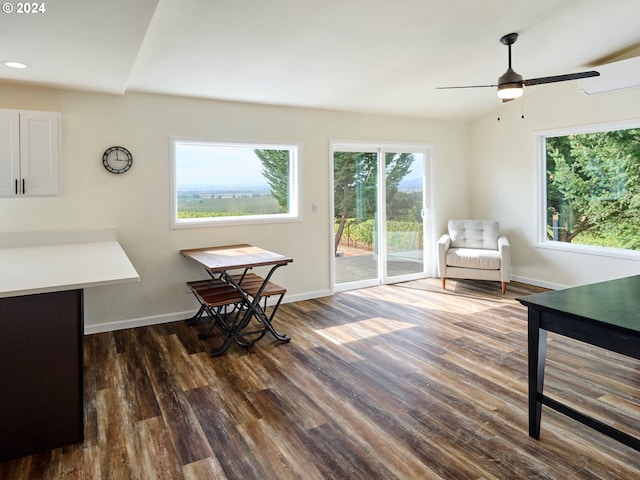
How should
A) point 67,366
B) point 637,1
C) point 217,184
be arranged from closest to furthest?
1. point 67,366
2. point 637,1
3. point 217,184

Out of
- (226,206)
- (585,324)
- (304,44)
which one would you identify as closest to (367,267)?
(226,206)

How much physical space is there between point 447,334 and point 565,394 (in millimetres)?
1240

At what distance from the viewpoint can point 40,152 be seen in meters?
3.40

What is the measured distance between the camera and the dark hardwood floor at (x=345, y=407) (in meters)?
2.07

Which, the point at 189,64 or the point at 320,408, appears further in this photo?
the point at 189,64

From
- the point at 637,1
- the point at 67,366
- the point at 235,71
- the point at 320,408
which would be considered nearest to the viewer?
the point at 67,366

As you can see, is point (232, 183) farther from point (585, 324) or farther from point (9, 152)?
point (585, 324)

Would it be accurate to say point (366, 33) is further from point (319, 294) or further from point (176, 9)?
point (319, 294)

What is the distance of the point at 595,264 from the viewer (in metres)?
5.04

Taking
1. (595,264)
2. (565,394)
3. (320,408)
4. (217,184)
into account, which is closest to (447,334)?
(565,394)

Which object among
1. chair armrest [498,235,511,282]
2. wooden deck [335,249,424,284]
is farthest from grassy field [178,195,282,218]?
chair armrest [498,235,511,282]

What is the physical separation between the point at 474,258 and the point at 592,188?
1.60 metres

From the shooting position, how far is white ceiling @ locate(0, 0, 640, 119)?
250 cm

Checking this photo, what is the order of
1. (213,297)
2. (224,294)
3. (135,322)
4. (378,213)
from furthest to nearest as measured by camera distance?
1. (378,213)
2. (135,322)
3. (224,294)
4. (213,297)
